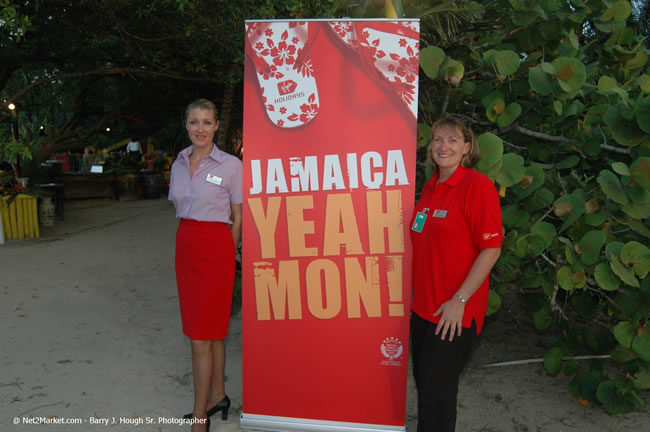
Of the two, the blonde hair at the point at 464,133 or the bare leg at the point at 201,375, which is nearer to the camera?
the blonde hair at the point at 464,133

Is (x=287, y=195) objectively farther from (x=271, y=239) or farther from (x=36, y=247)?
(x=36, y=247)

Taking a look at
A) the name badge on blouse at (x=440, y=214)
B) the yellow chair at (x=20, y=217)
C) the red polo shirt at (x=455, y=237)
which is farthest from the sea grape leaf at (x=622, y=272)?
the yellow chair at (x=20, y=217)

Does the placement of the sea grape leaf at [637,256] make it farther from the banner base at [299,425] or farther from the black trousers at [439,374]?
the banner base at [299,425]

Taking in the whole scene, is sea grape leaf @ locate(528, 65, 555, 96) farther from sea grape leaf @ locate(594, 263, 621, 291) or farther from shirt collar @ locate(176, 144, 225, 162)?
shirt collar @ locate(176, 144, 225, 162)

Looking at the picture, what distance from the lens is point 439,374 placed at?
6.83 feet

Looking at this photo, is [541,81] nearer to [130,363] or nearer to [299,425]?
[299,425]

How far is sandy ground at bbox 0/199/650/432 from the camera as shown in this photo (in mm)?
3092

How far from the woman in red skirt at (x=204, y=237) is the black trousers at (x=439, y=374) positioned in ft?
3.64

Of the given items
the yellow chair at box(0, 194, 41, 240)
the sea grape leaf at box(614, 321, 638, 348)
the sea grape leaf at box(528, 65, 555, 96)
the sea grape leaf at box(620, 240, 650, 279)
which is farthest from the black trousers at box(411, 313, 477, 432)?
the yellow chair at box(0, 194, 41, 240)

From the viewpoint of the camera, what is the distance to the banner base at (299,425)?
277 cm

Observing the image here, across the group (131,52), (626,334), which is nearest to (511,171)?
(626,334)

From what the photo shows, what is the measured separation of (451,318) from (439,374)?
25 centimetres

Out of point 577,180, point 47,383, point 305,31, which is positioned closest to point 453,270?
point 577,180

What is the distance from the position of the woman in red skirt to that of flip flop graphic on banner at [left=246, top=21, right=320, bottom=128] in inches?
12.9
